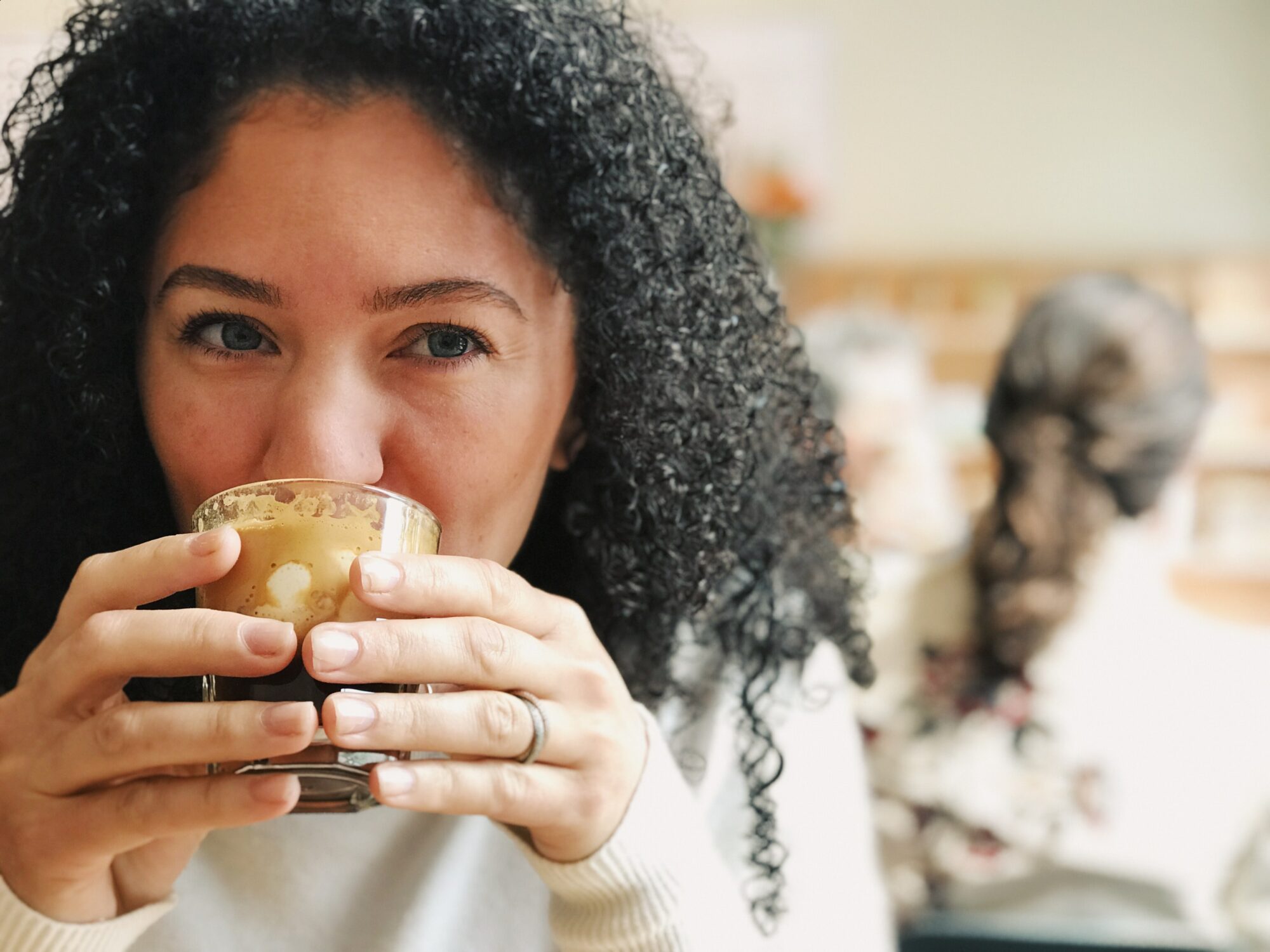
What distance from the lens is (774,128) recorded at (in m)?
4.62

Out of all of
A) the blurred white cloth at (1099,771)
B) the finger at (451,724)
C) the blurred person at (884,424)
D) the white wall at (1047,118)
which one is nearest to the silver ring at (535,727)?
the finger at (451,724)

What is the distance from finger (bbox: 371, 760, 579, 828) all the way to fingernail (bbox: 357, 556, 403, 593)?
0.10 meters

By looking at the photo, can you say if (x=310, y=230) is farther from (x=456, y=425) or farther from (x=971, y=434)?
(x=971, y=434)

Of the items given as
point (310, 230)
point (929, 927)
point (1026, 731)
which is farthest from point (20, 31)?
point (1026, 731)

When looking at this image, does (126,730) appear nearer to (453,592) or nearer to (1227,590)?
(453,592)

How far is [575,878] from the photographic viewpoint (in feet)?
2.68

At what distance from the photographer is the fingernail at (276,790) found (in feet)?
2.14

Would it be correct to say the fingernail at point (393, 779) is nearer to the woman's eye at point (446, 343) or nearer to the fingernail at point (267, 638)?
the fingernail at point (267, 638)

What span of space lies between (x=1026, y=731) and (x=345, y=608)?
162cm

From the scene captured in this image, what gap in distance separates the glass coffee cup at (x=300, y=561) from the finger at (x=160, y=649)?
0.02 m

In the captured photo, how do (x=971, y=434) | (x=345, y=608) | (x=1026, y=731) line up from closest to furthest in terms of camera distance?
(x=345, y=608) → (x=1026, y=731) → (x=971, y=434)

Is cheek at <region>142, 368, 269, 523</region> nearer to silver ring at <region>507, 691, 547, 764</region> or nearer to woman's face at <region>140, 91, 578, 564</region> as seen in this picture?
woman's face at <region>140, 91, 578, 564</region>

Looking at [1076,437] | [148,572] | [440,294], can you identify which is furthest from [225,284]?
[1076,437]

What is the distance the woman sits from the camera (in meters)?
1.96
